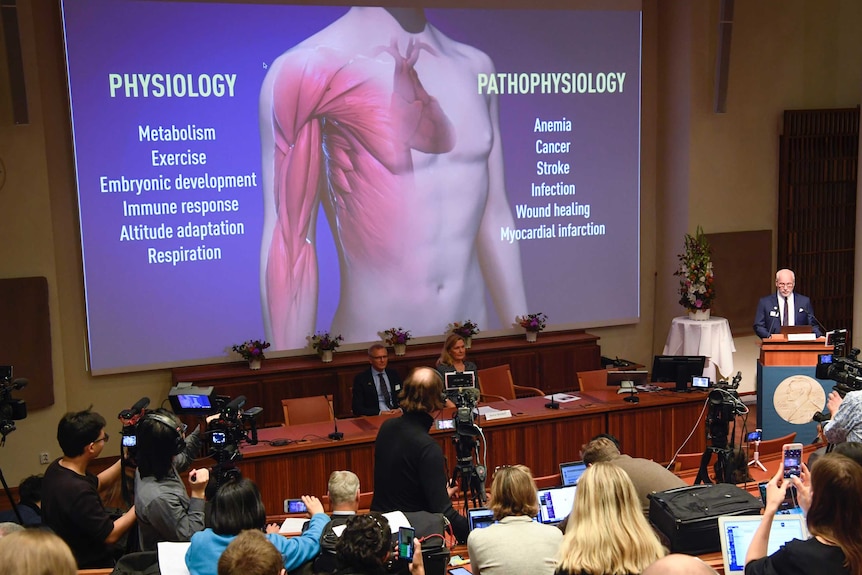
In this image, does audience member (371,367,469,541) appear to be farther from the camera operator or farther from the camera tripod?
the camera operator

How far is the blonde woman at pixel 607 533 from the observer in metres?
2.80

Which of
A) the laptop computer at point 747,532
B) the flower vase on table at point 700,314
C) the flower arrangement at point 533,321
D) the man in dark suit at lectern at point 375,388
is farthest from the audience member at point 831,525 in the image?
the flower vase on table at point 700,314

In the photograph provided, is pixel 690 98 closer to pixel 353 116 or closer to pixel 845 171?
pixel 845 171

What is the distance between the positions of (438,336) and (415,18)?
290 centimetres

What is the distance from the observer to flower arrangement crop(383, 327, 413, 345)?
27.2 ft

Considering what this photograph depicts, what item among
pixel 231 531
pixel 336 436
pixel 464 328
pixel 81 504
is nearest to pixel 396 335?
pixel 464 328

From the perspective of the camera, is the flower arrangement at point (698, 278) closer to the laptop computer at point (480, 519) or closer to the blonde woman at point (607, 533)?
the laptop computer at point (480, 519)

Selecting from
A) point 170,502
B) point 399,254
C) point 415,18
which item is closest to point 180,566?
point 170,502

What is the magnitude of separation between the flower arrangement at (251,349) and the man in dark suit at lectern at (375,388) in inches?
42.4

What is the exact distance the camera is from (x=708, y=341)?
8.66m

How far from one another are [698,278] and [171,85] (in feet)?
16.5

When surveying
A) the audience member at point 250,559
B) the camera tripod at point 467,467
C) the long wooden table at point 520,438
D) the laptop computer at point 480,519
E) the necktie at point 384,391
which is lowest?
the long wooden table at point 520,438

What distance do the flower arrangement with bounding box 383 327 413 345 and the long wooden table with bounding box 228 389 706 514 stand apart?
1483mm

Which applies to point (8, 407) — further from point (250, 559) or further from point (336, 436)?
point (250, 559)
